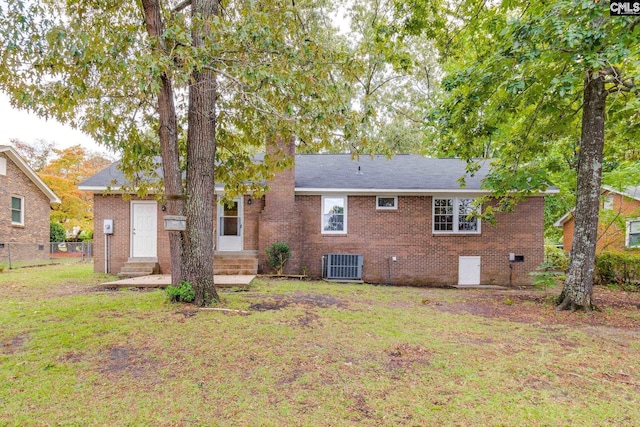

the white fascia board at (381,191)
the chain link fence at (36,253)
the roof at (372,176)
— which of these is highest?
the roof at (372,176)

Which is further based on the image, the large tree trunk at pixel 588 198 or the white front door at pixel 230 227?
the white front door at pixel 230 227

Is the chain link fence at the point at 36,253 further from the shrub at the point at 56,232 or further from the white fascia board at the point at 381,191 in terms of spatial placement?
the white fascia board at the point at 381,191

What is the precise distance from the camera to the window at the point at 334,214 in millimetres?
11852

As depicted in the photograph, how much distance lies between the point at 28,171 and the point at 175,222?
16.3 meters

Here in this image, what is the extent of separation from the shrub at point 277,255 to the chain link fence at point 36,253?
1120 centimetres

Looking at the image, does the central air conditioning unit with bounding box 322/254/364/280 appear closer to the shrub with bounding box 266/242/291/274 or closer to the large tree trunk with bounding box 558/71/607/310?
the shrub with bounding box 266/242/291/274

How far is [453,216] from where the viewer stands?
39.2 feet

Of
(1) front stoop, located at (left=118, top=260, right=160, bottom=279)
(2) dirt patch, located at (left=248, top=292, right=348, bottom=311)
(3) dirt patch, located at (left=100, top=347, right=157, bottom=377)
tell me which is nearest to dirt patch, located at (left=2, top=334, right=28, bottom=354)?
(3) dirt patch, located at (left=100, top=347, right=157, bottom=377)

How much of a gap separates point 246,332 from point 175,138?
151 inches

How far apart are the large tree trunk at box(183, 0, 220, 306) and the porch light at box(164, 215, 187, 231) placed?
0.18 metres

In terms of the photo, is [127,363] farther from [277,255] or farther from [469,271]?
[469,271]

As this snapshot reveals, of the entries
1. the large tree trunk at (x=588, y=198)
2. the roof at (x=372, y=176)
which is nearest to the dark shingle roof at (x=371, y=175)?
the roof at (x=372, y=176)

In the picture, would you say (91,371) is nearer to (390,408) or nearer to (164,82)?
(390,408)

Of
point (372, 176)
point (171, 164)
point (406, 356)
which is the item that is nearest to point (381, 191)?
point (372, 176)
